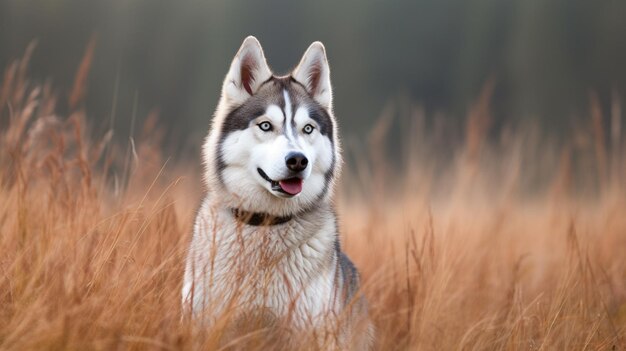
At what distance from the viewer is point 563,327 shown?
3457 mm

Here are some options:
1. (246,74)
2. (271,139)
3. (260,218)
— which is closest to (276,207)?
(260,218)

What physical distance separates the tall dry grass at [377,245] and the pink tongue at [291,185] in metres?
0.49

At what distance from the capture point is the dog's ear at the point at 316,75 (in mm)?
3807

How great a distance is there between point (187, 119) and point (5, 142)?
11.5m

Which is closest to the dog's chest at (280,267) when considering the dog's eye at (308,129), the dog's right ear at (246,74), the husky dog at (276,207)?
the husky dog at (276,207)

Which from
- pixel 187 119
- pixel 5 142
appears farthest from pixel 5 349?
pixel 187 119

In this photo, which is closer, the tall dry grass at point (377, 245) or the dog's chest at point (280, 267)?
the tall dry grass at point (377, 245)

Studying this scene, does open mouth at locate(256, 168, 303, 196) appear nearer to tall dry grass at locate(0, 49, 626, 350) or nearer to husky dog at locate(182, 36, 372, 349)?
husky dog at locate(182, 36, 372, 349)

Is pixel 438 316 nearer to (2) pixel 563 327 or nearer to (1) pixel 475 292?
(2) pixel 563 327

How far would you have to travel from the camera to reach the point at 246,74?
12.5 ft

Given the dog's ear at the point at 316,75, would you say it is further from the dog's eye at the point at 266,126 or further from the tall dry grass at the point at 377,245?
the tall dry grass at the point at 377,245

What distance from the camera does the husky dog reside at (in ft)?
10.0

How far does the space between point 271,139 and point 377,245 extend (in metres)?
1.75

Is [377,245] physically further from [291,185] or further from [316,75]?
[291,185]
